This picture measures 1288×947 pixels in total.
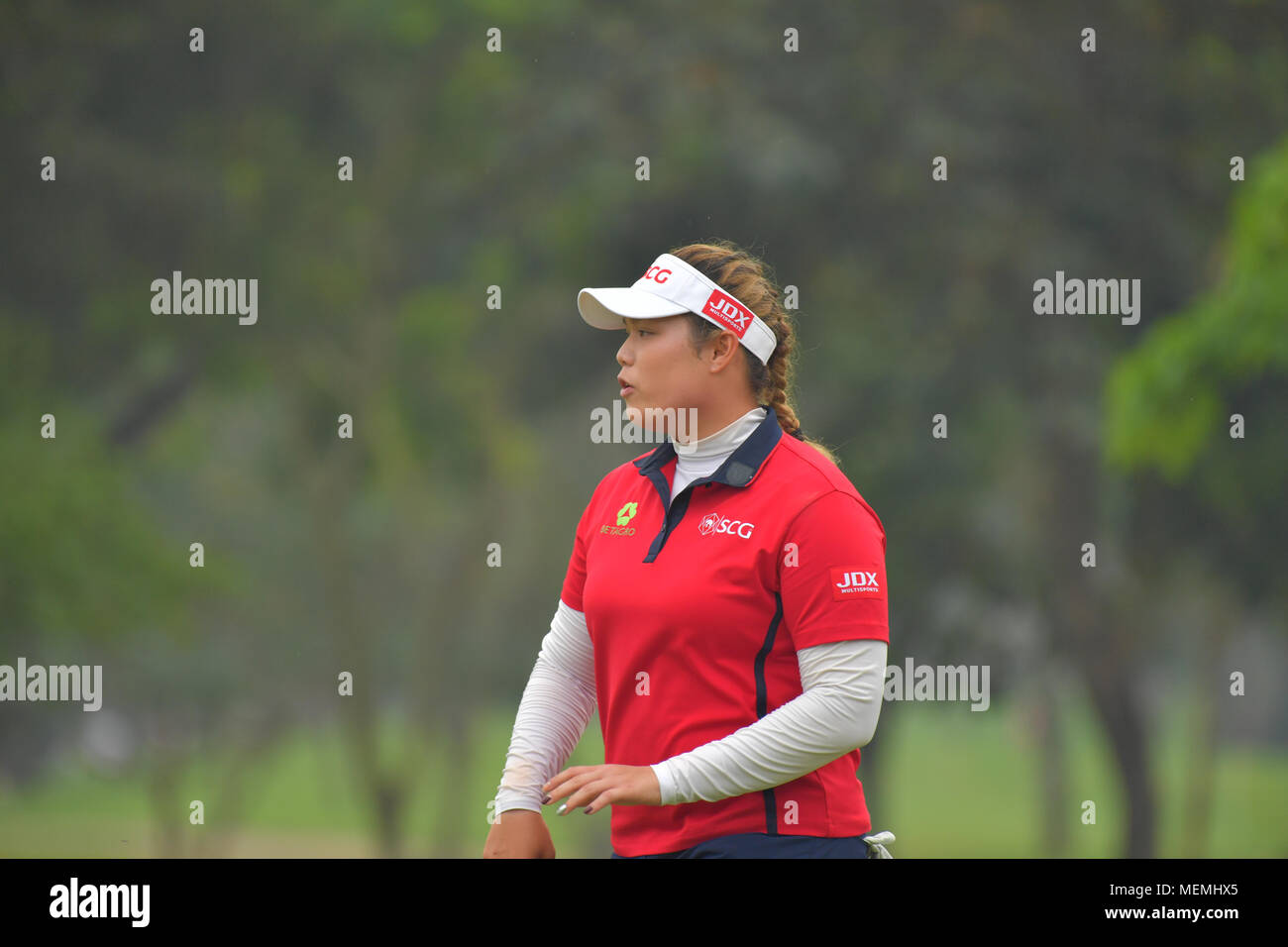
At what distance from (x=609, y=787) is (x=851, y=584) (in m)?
0.57

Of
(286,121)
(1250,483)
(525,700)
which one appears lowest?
(525,700)

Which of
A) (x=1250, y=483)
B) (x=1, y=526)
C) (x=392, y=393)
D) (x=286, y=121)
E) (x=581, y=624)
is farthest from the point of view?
(x=392, y=393)

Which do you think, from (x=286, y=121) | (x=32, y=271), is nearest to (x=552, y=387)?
(x=286, y=121)

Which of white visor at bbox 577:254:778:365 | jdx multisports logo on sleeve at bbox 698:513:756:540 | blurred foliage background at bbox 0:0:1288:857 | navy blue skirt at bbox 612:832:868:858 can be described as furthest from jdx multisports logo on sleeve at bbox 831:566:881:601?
blurred foliage background at bbox 0:0:1288:857

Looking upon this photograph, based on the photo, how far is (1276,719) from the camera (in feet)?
152

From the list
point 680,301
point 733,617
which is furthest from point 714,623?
point 680,301

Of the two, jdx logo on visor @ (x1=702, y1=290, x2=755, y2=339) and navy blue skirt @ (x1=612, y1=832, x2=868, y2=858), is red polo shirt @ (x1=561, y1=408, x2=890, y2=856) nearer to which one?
navy blue skirt @ (x1=612, y1=832, x2=868, y2=858)

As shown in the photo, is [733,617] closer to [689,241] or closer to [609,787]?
[609,787]

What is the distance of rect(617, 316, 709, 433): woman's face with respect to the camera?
11.0ft

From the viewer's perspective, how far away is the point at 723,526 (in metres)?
3.12

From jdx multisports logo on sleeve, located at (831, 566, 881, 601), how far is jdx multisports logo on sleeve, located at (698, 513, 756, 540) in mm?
184

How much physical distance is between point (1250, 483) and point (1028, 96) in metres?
4.21

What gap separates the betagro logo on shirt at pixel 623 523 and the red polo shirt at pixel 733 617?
0.03m
